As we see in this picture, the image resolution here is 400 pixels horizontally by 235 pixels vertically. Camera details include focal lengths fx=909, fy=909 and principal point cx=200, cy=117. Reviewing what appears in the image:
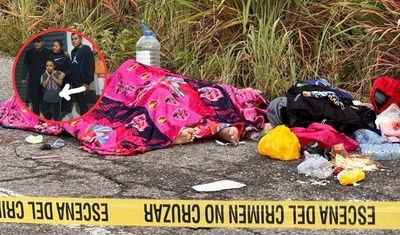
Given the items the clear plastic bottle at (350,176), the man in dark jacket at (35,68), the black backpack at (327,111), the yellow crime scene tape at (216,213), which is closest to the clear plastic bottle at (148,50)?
the black backpack at (327,111)

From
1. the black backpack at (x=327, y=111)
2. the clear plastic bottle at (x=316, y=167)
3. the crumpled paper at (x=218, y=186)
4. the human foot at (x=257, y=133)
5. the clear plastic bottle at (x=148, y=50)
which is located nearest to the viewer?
the crumpled paper at (x=218, y=186)

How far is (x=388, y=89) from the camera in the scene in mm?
6352

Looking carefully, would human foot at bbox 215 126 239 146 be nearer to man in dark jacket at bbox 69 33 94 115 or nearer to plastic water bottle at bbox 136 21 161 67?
man in dark jacket at bbox 69 33 94 115

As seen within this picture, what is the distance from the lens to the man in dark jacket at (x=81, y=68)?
5.31 metres

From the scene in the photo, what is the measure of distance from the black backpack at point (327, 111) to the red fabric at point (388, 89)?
0.15 meters

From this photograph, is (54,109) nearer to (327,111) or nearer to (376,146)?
(327,111)

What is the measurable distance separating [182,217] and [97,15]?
536 centimetres

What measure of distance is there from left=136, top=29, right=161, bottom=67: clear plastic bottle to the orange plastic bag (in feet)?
6.38

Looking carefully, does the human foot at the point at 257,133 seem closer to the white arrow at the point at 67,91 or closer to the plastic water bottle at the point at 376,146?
the plastic water bottle at the point at 376,146

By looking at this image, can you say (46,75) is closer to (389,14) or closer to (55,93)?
(55,93)

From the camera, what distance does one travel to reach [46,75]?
17.8 feet

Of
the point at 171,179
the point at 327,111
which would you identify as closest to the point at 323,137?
the point at 327,111

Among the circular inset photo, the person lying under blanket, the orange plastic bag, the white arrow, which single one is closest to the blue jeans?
the circular inset photo

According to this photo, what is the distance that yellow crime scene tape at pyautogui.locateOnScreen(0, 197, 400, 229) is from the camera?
12.9ft
